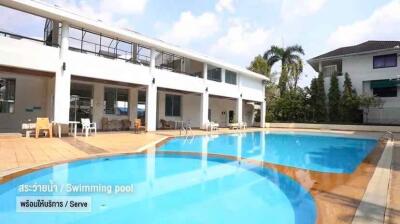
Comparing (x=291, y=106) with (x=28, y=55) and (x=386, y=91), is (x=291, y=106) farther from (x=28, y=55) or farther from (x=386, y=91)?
(x=28, y=55)

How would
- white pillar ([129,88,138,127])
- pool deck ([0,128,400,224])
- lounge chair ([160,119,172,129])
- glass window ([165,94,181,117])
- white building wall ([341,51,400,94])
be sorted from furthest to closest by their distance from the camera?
white building wall ([341,51,400,94]) < glass window ([165,94,181,117]) < lounge chair ([160,119,172,129]) < white pillar ([129,88,138,127]) < pool deck ([0,128,400,224])

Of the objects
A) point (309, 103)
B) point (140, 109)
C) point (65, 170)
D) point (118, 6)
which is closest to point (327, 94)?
point (309, 103)

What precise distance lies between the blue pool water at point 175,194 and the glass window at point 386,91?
25.0 metres

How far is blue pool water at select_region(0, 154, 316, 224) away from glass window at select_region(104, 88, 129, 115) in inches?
465

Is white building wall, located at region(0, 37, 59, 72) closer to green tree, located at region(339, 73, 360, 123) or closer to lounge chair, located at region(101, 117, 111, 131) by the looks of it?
lounge chair, located at region(101, 117, 111, 131)

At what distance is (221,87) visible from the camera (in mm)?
25562

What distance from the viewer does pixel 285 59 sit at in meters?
36.3

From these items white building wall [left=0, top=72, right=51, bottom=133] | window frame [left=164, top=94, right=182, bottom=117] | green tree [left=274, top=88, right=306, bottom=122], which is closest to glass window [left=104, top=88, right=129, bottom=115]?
white building wall [left=0, top=72, right=51, bottom=133]

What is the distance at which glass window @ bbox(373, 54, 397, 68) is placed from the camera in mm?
27141

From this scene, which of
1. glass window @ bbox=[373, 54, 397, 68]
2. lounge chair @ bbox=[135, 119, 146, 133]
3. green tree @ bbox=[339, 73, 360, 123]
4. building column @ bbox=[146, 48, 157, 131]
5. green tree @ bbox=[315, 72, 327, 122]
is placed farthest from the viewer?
green tree @ bbox=[315, 72, 327, 122]

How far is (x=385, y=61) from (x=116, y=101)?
25.6 metres

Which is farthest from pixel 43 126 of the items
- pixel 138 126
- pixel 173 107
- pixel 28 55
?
pixel 173 107

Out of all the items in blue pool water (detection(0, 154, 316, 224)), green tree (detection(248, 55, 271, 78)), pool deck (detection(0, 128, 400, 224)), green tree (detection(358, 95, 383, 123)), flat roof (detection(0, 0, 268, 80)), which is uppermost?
green tree (detection(248, 55, 271, 78))

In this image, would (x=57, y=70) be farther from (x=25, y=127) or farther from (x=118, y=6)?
(x=118, y=6)
